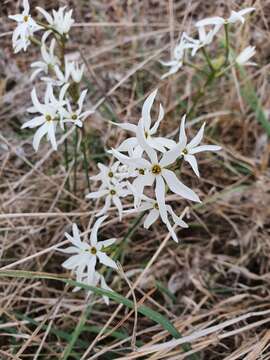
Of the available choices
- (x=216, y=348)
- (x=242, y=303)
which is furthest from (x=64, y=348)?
(x=242, y=303)

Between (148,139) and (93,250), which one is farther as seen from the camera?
(93,250)

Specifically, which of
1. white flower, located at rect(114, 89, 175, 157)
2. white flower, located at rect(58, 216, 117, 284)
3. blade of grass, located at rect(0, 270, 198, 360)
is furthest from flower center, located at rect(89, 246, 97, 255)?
white flower, located at rect(114, 89, 175, 157)

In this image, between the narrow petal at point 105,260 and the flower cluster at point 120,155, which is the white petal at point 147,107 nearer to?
the flower cluster at point 120,155

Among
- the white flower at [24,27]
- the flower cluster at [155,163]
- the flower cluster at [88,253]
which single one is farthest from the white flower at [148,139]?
the white flower at [24,27]

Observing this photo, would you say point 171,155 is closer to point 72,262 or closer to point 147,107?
point 147,107

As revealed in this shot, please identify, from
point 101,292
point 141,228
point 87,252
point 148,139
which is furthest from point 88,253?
point 141,228

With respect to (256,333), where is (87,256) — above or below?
above

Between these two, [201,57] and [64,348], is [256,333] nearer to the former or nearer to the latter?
[64,348]

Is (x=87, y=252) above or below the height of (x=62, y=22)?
below

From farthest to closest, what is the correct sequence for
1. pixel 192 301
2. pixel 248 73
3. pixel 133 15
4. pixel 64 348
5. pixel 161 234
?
1. pixel 133 15
2. pixel 248 73
3. pixel 161 234
4. pixel 192 301
5. pixel 64 348
